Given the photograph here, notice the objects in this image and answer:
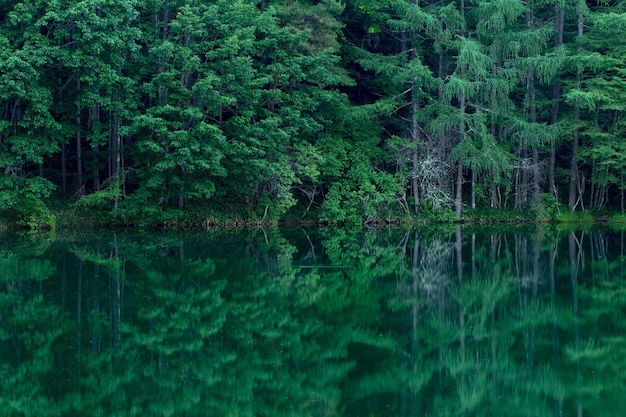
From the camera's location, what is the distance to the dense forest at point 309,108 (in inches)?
1188

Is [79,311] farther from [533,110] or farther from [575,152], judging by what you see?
[575,152]

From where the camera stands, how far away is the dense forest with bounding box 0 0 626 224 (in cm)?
3017

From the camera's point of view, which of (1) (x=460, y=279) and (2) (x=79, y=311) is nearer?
(2) (x=79, y=311)

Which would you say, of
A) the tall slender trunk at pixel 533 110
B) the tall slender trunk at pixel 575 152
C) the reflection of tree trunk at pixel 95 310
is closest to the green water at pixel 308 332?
the reflection of tree trunk at pixel 95 310

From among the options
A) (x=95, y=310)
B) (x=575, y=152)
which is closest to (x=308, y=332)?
(x=95, y=310)

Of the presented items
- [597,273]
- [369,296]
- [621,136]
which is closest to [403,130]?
[621,136]

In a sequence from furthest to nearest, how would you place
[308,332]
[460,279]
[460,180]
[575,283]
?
[460,180] → [460,279] → [575,283] → [308,332]

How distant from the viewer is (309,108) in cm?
3422

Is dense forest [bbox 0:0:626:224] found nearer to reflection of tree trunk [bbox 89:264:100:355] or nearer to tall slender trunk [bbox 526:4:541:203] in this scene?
tall slender trunk [bbox 526:4:541:203]

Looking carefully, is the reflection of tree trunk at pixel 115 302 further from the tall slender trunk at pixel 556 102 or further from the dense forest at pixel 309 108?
the tall slender trunk at pixel 556 102

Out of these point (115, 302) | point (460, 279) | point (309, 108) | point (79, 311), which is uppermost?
point (309, 108)

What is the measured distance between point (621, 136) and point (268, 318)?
26.4 metres

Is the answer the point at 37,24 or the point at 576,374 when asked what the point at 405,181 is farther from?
the point at 576,374

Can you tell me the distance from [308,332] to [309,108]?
20803 millimetres
